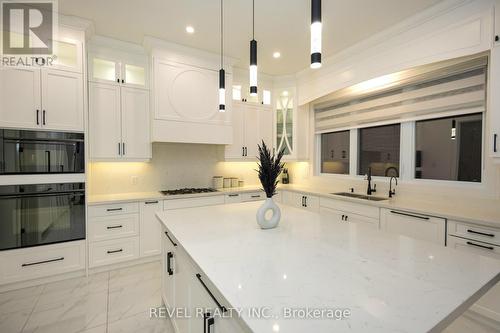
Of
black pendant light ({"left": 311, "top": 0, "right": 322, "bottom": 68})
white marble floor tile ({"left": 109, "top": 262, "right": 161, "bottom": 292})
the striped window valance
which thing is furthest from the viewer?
white marble floor tile ({"left": 109, "top": 262, "right": 161, "bottom": 292})

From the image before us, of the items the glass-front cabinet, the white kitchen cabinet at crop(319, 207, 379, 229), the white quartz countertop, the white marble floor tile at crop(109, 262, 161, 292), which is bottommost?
the white marble floor tile at crop(109, 262, 161, 292)

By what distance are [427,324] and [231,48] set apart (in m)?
3.36

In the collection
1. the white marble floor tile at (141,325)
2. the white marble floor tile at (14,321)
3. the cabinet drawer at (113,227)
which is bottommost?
the white marble floor tile at (141,325)

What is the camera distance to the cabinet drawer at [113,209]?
2697 millimetres

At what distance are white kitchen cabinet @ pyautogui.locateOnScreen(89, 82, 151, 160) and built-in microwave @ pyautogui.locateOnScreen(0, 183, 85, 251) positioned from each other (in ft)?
1.83

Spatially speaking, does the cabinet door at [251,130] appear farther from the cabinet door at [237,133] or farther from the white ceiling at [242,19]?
the white ceiling at [242,19]

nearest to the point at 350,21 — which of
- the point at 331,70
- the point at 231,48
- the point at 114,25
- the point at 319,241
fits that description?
the point at 331,70

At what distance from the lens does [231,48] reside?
319 centimetres

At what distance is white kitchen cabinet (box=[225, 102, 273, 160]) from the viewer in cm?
388

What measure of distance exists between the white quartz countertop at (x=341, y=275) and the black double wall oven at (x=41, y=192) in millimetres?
1804

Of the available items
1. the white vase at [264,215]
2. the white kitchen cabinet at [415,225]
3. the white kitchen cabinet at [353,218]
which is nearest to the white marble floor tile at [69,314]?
the white vase at [264,215]

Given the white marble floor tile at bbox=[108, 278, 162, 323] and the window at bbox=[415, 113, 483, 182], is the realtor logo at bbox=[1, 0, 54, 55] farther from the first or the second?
the window at bbox=[415, 113, 483, 182]

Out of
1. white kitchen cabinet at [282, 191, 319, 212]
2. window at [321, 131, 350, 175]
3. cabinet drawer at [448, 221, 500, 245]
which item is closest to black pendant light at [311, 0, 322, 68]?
cabinet drawer at [448, 221, 500, 245]

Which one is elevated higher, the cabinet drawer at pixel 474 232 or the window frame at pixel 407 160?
the window frame at pixel 407 160
